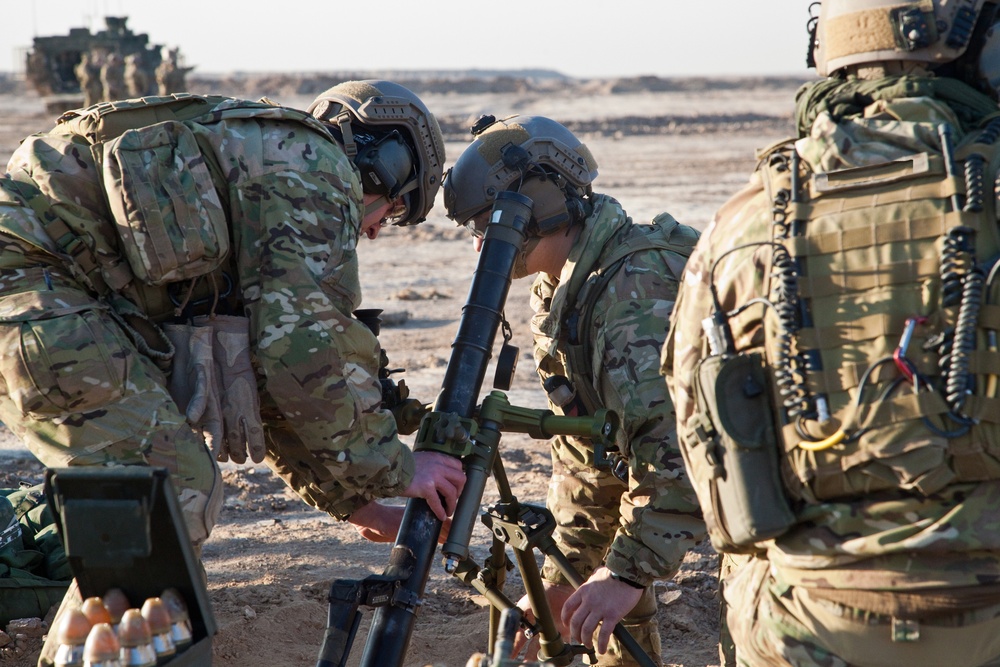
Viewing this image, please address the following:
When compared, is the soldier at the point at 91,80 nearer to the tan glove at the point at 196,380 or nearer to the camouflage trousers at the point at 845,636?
the tan glove at the point at 196,380

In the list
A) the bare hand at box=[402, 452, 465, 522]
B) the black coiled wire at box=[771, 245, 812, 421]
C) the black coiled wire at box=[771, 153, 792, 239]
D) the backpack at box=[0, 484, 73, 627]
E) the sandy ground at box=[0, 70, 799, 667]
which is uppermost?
the black coiled wire at box=[771, 153, 792, 239]

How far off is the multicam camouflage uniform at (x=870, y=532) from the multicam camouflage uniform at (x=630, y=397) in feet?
2.79

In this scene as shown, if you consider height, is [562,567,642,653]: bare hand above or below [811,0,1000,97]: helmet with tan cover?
below

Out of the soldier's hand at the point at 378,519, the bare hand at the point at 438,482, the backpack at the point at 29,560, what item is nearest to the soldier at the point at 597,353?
the bare hand at the point at 438,482

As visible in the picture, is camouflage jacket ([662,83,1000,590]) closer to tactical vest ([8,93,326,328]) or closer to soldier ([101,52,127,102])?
tactical vest ([8,93,326,328])

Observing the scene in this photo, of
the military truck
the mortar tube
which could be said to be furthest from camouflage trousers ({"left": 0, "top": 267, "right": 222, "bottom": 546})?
the military truck

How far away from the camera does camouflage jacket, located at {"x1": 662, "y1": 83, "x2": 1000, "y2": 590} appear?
222 centimetres

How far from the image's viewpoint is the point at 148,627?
239 centimetres

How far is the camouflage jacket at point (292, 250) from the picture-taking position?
3.19m

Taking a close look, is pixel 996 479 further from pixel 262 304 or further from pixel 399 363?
pixel 399 363

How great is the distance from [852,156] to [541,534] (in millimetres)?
1713

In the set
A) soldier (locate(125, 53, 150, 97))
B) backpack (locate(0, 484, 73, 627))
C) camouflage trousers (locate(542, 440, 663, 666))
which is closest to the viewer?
camouflage trousers (locate(542, 440, 663, 666))

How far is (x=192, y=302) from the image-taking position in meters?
3.35

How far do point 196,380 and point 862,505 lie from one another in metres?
1.89
